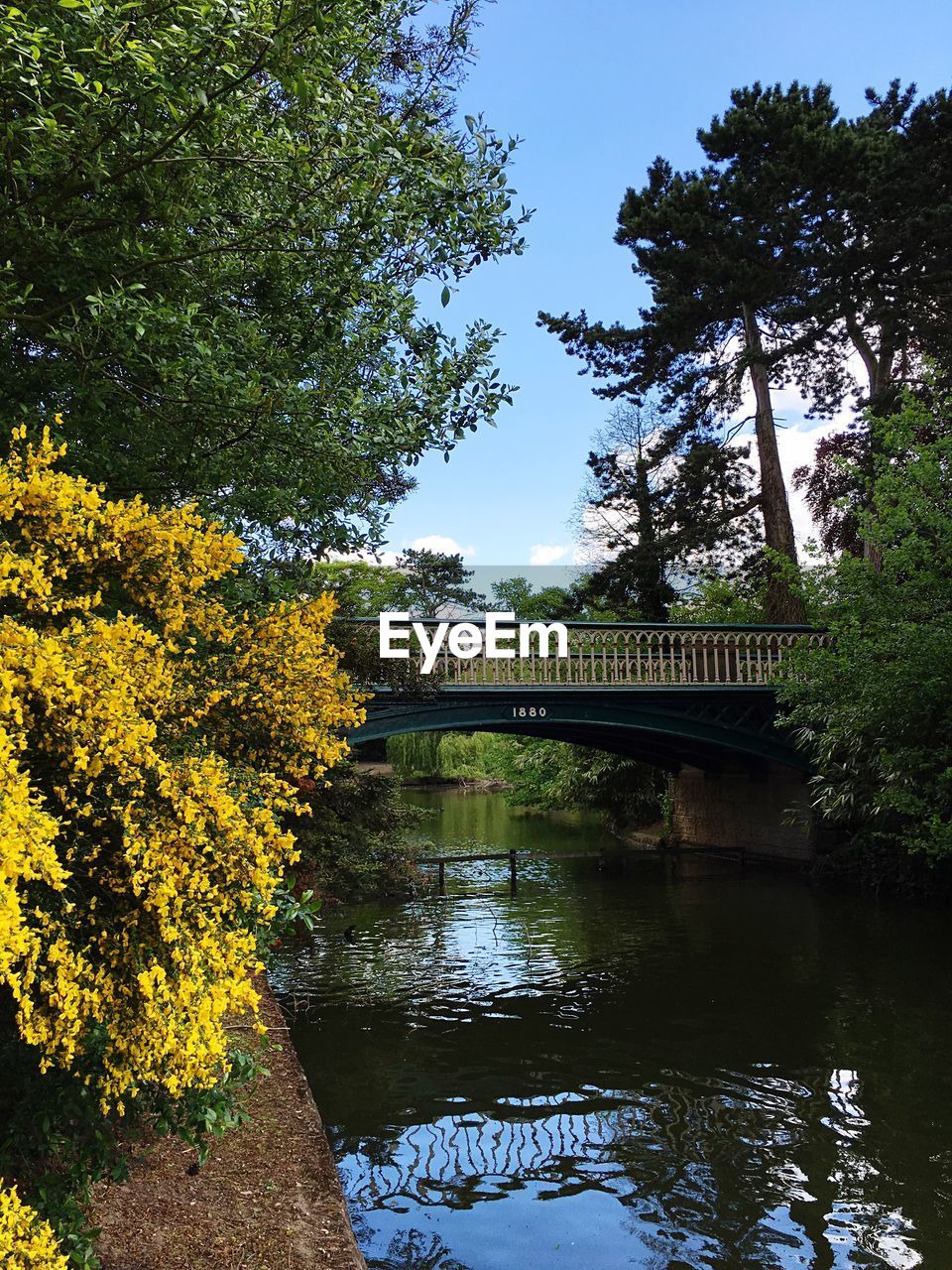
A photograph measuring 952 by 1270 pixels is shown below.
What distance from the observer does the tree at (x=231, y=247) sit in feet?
16.5

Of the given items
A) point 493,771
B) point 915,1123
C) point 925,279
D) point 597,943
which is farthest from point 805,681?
point 493,771

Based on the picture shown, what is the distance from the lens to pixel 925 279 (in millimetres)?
22656

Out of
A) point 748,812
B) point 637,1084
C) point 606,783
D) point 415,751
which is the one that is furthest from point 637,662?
point 415,751

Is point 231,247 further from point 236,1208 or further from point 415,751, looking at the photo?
point 415,751

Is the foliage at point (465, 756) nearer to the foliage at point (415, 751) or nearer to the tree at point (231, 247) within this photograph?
the foliage at point (415, 751)

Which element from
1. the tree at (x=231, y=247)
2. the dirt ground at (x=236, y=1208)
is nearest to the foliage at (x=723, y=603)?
the tree at (x=231, y=247)

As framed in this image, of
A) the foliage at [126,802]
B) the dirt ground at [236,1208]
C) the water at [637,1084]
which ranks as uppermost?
the foliage at [126,802]

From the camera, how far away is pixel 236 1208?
5551 millimetres

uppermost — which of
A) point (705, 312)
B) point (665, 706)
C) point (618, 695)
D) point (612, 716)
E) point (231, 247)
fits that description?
point (705, 312)

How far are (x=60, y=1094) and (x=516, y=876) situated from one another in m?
19.7

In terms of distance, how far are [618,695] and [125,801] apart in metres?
17.4

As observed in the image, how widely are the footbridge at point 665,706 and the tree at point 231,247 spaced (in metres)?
8.71

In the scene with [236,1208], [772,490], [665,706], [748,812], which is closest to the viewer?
[236,1208]

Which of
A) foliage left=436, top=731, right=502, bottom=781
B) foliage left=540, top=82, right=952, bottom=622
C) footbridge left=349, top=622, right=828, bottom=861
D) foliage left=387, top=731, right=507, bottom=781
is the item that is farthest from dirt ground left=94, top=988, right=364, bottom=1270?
foliage left=436, top=731, right=502, bottom=781
